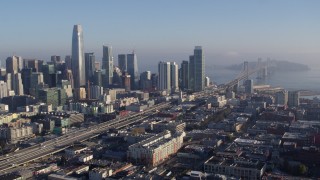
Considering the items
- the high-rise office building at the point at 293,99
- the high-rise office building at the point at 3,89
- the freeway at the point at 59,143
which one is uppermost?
the high-rise office building at the point at 3,89

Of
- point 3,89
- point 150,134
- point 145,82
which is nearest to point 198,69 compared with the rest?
point 145,82

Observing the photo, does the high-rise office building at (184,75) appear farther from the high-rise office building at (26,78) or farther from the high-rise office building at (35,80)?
the high-rise office building at (26,78)

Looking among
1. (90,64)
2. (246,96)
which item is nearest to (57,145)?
(246,96)

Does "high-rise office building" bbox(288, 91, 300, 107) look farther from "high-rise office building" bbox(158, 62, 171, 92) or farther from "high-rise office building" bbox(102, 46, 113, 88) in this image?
"high-rise office building" bbox(102, 46, 113, 88)

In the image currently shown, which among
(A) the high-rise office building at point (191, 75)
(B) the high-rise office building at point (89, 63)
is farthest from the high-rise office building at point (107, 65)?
(A) the high-rise office building at point (191, 75)

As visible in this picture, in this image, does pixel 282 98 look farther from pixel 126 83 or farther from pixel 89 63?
pixel 89 63

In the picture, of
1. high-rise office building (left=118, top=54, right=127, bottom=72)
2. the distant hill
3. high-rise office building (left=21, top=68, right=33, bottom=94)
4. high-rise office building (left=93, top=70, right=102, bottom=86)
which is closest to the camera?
high-rise office building (left=21, top=68, right=33, bottom=94)

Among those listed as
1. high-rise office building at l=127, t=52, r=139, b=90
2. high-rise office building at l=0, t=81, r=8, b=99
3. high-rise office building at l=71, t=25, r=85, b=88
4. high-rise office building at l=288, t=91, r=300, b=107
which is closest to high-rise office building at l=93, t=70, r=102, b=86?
high-rise office building at l=71, t=25, r=85, b=88
